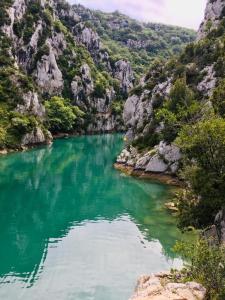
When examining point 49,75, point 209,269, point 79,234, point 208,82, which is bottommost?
point 79,234

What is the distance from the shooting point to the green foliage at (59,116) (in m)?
153

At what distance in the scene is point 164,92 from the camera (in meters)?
90.8

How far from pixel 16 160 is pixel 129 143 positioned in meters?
25.4

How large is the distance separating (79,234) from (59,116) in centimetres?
11160

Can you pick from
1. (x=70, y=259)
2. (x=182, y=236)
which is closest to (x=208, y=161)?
(x=182, y=236)

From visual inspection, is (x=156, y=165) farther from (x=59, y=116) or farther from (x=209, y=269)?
(x=59, y=116)

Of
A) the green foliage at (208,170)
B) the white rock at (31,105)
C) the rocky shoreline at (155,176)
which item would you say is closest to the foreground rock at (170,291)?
the green foliage at (208,170)

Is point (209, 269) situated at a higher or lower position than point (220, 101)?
lower

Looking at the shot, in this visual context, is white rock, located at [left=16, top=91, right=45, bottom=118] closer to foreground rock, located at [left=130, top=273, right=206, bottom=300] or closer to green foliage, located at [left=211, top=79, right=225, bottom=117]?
green foliage, located at [left=211, top=79, right=225, bottom=117]

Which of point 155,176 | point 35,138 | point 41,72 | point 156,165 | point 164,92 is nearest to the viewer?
point 155,176

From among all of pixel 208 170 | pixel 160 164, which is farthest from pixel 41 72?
pixel 208 170

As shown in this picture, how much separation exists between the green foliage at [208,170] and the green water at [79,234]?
5.90m

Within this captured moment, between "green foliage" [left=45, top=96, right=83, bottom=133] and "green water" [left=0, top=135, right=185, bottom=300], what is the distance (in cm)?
6879

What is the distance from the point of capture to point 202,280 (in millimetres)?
25344
